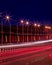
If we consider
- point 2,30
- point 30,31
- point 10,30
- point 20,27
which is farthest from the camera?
point 30,31

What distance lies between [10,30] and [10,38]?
3.24m

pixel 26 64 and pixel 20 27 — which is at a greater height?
pixel 20 27

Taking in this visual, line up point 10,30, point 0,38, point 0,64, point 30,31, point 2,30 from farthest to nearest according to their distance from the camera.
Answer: point 30,31, point 10,30, point 2,30, point 0,38, point 0,64

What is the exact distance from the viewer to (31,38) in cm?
9619

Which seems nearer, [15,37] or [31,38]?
[15,37]

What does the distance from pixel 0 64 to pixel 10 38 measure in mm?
52805

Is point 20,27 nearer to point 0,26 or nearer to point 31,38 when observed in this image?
point 31,38

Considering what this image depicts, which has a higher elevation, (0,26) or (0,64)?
(0,26)

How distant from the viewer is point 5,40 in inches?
2803

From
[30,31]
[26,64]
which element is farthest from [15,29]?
[26,64]

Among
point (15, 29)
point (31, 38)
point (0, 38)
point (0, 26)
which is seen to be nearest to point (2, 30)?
point (0, 26)

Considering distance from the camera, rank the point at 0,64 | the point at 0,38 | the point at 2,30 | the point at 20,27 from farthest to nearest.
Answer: the point at 20,27 < the point at 2,30 < the point at 0,38 < the point at 0,64

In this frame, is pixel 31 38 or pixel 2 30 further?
pixel 31 38

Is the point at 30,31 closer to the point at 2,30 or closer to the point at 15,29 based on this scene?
the point at 15,29
